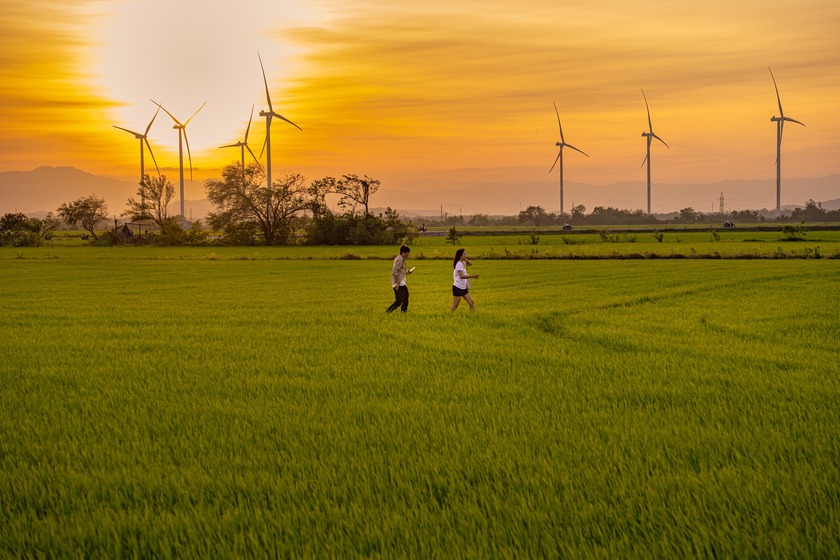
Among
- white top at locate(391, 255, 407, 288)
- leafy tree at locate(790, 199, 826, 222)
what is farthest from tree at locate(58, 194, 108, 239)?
leafy tree at locate(790, 199, 826, 222)

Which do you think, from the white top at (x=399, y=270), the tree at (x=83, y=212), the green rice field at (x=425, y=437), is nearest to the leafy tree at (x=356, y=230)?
the tree at (x=83, y=212)

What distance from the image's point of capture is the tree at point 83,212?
127688 mm

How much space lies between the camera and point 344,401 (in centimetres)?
1076

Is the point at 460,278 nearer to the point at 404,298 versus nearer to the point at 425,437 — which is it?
the point at 404,298

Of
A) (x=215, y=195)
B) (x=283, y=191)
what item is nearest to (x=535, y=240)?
Result: (x=283, y=191)

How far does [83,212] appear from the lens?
129m

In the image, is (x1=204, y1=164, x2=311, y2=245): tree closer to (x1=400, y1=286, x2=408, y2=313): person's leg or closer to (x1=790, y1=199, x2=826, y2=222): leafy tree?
(x1=400, y1=286, x2=408, y2=313): person's leg

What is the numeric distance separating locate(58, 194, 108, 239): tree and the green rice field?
116 metres

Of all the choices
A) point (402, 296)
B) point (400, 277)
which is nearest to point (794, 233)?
point (402, 296)

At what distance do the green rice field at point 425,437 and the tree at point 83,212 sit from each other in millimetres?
116175

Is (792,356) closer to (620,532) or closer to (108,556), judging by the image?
(620,532)

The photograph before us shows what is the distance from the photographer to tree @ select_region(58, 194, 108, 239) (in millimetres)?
127688

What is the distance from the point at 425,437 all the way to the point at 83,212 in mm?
132178

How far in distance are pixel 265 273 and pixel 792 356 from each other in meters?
33.2
